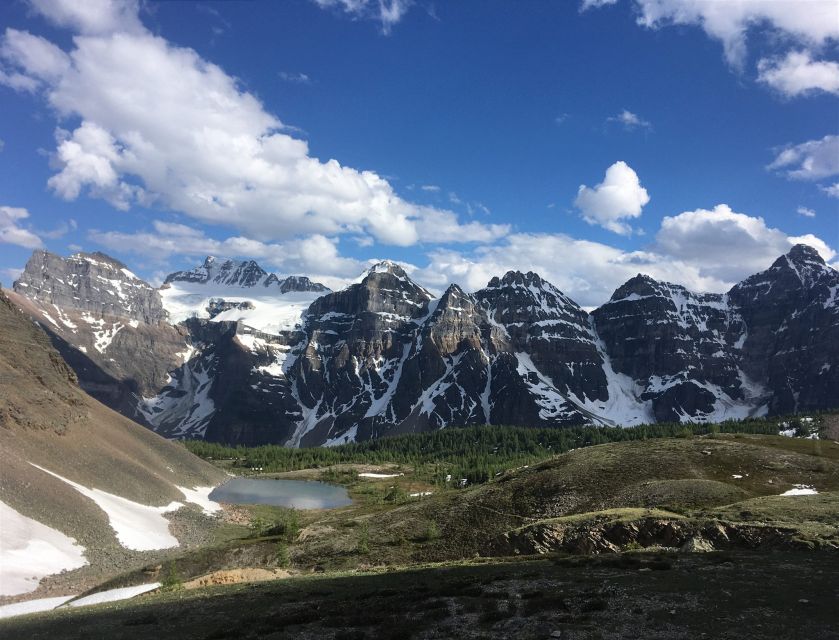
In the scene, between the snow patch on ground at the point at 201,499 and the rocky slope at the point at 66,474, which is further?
the snow patch on ground at the point at 201,499

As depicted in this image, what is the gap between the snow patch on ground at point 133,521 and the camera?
9994 centimetres

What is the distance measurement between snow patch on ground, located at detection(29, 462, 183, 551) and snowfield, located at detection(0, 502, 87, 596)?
10925 mm

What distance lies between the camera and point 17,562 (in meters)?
77.1

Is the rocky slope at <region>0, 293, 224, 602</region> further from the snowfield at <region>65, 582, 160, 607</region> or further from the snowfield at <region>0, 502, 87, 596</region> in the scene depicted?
the snowfield at <region>65, 582, 160, 607</region>

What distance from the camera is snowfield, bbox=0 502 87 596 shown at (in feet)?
241

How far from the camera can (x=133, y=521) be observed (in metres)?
109

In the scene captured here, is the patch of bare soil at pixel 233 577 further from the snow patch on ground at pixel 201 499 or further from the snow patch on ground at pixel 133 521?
the snow patch on ground at pixel 201 499

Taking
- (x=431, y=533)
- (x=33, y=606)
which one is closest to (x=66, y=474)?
(x=33, y=606)

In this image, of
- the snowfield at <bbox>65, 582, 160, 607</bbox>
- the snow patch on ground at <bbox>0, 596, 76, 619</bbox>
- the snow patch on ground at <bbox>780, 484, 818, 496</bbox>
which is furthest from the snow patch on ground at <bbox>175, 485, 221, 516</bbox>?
the snow patch on ground at <bbox>780, 484, 818, 496</bbox>

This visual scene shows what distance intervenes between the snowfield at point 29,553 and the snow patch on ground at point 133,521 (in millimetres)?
10925

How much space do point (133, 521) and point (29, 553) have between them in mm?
28777

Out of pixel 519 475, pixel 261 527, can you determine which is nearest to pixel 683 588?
pixel 519 475

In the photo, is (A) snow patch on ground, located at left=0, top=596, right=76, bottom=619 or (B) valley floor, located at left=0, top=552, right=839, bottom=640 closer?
(B) valley floor, located at left=0, top=552, right=839, bottom=640

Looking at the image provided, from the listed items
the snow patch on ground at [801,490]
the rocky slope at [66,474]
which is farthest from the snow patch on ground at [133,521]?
the snow patch on ground at [801,490]
